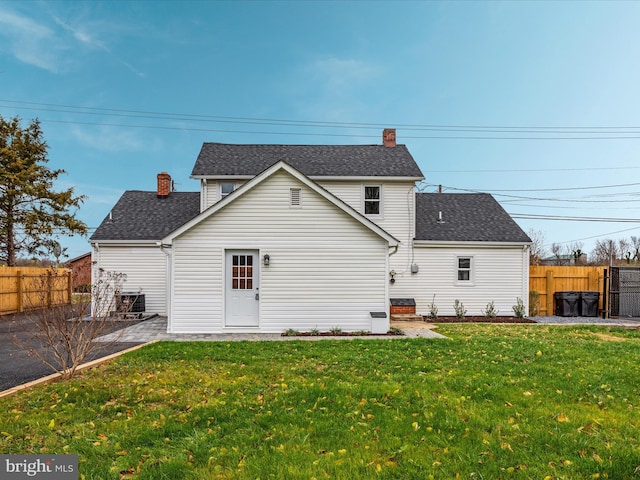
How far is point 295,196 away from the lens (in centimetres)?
1215

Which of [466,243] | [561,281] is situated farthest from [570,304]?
[466,243]

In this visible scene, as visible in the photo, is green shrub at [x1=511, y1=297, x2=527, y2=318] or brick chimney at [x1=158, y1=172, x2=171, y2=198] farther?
brick chimney at [x1=158, y1=172, x2=171, y2=198]

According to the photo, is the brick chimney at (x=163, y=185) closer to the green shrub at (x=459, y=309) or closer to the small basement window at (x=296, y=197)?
the small basement window at (x=296, y=197)

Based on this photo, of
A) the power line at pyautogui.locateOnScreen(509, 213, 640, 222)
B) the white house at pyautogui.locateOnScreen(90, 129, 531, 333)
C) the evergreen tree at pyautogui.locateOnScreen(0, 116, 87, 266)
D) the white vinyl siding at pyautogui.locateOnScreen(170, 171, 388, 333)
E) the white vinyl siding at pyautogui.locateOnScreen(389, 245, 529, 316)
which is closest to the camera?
the white house at pyautogui.locateOnScreen(90, 129, 531, 333)

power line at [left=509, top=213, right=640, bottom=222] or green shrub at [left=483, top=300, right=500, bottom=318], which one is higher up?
power line at [left=509, top=213, right=640, bottom=222]

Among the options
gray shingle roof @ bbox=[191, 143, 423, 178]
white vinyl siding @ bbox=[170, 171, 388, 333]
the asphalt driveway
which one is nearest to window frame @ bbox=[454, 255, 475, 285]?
gray shingle roof @ bbox=[191, 143, 423, 178]

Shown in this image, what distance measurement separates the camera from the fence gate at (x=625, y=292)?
1714 cm

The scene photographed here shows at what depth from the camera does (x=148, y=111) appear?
27375mm

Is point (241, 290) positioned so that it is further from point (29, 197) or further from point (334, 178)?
point (29, 197)

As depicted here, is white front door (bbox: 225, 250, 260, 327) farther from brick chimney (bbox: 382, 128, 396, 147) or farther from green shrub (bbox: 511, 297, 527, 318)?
green shrub (bbox: 511, 297, 527, 318)

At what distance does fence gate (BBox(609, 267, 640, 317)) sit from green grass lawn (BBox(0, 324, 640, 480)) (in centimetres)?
1073

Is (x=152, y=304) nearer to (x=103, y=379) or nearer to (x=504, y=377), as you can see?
(x=103, y=379)

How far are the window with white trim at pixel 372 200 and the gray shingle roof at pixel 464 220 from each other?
2.14 meters

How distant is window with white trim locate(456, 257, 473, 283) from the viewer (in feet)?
54.7
